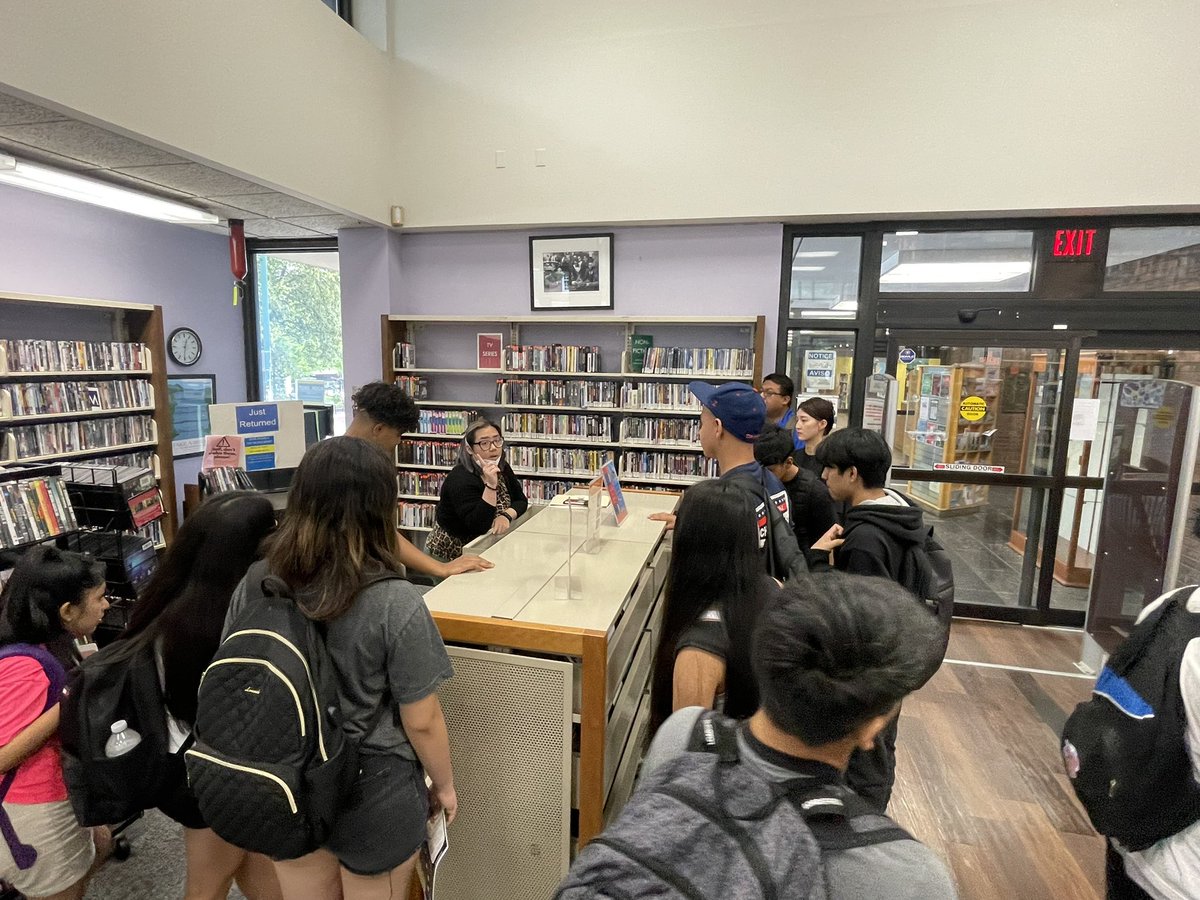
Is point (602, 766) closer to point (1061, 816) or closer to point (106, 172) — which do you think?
point (1061, 816)

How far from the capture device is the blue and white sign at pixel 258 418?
4.32 meters

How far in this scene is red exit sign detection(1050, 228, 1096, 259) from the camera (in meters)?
4.31

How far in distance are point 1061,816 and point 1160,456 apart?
228 cm

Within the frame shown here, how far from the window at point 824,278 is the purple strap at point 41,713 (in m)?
4.73

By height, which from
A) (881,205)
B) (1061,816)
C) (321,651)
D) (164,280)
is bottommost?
(1061,816)

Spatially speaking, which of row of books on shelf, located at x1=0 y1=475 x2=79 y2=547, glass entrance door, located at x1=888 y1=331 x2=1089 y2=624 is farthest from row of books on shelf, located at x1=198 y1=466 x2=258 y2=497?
glass entrance door, located at x1=888 y1=331 x2=1089 y2=624

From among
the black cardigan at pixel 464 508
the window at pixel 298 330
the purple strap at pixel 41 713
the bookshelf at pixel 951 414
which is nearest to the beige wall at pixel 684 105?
the bookshelf at pixel 951 414

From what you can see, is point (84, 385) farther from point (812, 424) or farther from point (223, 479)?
point (812, 424)

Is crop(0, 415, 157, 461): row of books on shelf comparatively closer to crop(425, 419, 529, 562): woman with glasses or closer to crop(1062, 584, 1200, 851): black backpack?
crop(425, 419, 529, 562): woman with glasses

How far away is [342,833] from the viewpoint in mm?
1229

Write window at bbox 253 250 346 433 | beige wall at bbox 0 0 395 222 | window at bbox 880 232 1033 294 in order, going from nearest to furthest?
beige wall at bbox 0 0 395 222 → window at bbox 880 232 1033 294 → window at bbox 253 250 346 433

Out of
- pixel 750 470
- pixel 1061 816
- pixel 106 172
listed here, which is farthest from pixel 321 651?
pixel 106 172

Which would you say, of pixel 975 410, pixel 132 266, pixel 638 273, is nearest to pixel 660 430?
pixel 638 273

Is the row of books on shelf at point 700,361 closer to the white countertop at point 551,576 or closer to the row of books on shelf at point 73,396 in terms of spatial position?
the white countertop at point 551,576
